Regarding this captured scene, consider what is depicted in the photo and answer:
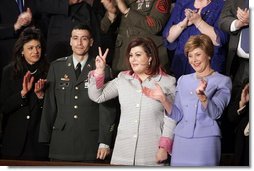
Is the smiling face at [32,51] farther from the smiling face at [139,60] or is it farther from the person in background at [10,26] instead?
the smiling face at [139,60]

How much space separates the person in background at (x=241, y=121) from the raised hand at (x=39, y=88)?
32.1 inches

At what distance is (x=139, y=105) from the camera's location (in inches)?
83.6

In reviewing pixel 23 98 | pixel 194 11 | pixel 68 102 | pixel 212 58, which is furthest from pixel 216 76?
pixel 23 98

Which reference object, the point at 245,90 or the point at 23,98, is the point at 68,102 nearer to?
the point at 23,98

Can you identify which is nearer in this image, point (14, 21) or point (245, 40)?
point (245, 40)

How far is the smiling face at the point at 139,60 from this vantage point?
7.02 feet

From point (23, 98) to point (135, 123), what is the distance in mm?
528

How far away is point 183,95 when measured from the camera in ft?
6.88

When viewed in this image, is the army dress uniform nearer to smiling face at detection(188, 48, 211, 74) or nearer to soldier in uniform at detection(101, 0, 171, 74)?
soldier in uniform at detection(101, 0, 171, 74)

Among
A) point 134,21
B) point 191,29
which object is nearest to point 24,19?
point 134,21

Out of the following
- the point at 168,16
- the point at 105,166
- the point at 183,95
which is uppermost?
the point at 168,16

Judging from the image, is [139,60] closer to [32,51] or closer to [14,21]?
[32,51]

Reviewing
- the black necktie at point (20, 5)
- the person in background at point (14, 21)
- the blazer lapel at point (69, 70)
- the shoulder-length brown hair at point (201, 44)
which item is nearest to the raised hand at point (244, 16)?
the shoulder-length brown hair at point (201, 44)

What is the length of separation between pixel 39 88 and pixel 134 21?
51 cm
